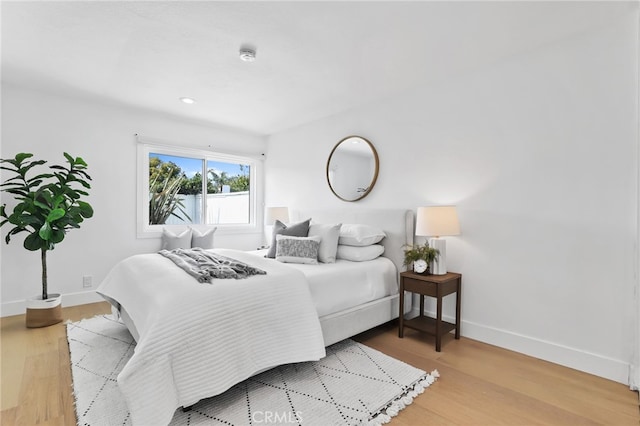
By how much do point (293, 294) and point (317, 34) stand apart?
6.20ft

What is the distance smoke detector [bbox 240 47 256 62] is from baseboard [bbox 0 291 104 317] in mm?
3325

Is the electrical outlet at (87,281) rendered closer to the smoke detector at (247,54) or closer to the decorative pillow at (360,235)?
the decorative pillow at (360,235)

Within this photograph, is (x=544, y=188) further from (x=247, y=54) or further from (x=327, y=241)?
(x=247, y=54)

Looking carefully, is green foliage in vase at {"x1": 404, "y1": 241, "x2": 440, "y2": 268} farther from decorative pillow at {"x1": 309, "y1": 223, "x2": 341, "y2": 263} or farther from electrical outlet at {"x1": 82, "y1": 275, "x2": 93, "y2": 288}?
electrical outlet at {"x1": 82, "y1": 275, "x2": 93, "y2": 288}

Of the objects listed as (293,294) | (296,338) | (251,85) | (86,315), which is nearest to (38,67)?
(251,85)

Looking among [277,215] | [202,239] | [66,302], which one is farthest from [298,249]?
[66,302]

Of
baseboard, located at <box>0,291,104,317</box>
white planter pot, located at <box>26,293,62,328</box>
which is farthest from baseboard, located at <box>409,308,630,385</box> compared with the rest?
baseboard, located at <box>0,291,104,317</box>

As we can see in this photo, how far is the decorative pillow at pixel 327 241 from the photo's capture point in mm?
3148

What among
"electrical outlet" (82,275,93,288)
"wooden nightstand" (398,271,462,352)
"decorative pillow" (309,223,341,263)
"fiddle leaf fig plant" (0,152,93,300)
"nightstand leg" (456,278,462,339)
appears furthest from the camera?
"electrical outlet" (82,275,93,288)

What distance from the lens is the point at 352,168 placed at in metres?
Answer: 3.99

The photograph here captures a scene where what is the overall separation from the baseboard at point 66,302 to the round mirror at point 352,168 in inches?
128

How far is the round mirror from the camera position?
12.4 feet

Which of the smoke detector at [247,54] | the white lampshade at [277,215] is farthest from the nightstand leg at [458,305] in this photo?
the smoke detector at [247,54]

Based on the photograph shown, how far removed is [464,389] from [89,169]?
441cm
